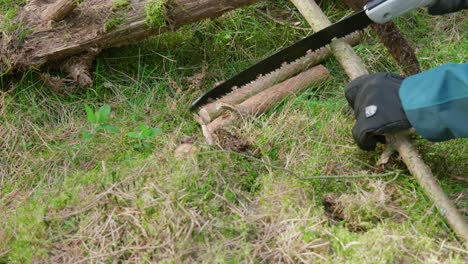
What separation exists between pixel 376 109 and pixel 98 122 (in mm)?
1657

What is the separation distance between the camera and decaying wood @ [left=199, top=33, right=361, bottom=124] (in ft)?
12.7

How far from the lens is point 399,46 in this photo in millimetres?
4176

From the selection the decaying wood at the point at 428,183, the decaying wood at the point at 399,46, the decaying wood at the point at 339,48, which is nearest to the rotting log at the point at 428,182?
the decaying wood at the point at 428,183

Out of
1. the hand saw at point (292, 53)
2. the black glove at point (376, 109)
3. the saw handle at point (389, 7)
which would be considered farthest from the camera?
the hand saw at point (292, 53)

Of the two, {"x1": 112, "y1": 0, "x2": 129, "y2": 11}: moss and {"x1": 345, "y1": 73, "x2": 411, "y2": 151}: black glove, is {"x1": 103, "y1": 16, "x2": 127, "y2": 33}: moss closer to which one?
{"x1": 112, "y1": 0, "x2": 129, "y2": 11}: moss

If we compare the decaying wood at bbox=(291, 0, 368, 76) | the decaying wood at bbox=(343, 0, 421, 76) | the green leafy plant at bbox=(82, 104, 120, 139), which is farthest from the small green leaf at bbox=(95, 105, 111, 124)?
the decaying wood at bbox=(343, 0, 421, 76)

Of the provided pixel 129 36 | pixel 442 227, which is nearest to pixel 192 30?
pixel 129 36

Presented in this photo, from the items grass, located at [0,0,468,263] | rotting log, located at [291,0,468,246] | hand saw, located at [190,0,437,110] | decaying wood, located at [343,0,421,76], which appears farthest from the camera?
decaying wood, located at [343,0,421,76]

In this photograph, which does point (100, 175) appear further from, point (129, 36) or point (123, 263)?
point (129, 36)

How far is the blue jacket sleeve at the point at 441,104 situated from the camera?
2938 millimetres

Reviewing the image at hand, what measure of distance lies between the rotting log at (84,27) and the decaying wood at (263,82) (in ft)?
1.91

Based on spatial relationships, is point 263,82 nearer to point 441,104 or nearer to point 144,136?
point 144,136

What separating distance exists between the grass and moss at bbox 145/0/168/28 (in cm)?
39

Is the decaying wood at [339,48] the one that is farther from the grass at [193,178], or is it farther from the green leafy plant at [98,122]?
the green leafy plant at [98,122]
